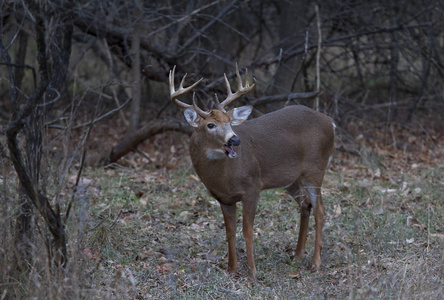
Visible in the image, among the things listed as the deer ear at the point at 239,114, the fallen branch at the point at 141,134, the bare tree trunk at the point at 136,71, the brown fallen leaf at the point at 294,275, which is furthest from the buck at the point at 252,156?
the bare tree trunk at the point at 136,71

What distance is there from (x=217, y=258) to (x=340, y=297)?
5.67ft

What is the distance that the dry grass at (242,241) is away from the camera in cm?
428

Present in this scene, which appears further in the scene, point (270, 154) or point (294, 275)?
point (270, 154)

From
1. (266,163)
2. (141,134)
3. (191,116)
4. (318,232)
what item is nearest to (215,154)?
(191,116)

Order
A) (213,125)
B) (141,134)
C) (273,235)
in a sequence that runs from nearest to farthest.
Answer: (213,125), (273,235), (141,134)

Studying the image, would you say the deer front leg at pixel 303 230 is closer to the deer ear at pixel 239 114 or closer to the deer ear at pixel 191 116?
the deer ear at pixel 239 114

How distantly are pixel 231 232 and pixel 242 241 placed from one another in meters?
0.68

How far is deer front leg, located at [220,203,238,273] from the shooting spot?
18.5ft

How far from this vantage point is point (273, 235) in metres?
6.61

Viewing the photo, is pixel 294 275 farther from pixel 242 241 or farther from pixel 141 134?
pixel 141 134

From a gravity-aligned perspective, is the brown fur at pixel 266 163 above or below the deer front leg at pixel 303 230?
above

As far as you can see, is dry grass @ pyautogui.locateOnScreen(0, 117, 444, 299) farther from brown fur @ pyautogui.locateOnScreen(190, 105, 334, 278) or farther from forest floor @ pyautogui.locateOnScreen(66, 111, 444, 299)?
brown fur @ pyautogui.locateOnScreen(190, 105, 334, 278)

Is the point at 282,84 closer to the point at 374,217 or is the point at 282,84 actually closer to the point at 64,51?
the point at 374,217

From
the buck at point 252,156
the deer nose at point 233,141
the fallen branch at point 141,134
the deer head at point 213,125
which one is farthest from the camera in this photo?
the fallen branch at point 141,134
